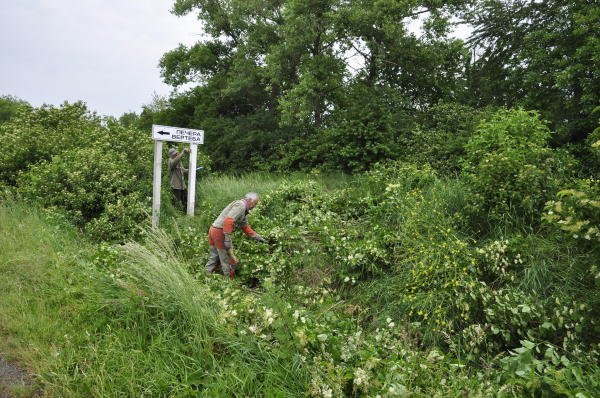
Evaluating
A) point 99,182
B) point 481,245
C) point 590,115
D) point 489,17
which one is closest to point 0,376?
point 99,182

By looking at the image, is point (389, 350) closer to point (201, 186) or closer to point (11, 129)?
point (201, 186)

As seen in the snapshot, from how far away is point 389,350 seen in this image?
125 inches

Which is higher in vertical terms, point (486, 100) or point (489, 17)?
point (489, 17)

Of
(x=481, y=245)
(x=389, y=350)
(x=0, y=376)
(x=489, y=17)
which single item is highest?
(x=489, y=17)

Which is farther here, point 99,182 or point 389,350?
point 99,182

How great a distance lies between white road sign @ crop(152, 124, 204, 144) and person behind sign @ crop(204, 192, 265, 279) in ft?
8.84

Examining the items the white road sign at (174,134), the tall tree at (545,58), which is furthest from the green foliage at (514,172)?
the white road sign at (174,134)

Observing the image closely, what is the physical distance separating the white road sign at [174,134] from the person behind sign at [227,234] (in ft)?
8.84

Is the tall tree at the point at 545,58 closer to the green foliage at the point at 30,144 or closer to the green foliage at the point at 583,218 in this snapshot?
the green foliage at the point at 583,218

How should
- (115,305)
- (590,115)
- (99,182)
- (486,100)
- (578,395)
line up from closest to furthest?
(578,395), (115,305), (99,182), (590,115), (486,100)

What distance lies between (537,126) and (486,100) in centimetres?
699

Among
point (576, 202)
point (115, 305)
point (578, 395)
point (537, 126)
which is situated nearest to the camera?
point (578, 395)

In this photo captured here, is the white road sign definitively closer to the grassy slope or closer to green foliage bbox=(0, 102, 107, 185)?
the grassy slope

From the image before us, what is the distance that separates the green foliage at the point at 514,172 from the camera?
199 inches
